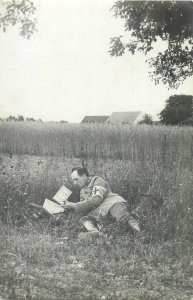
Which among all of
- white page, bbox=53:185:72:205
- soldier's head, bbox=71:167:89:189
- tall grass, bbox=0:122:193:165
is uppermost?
tall grass, bbox=0:122:193:165

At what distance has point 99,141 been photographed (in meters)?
9.23

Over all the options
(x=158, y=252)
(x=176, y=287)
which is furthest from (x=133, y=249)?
(x=176, y=287)

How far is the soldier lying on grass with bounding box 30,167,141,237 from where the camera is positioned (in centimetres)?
492

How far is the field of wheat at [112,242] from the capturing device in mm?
3615

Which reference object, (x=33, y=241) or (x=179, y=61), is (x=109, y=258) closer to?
(x=33, y=241)

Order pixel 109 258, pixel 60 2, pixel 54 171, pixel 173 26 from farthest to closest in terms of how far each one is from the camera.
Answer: pixel 54 171, pixel 173 26, pixel 60 2, pixel 109 258

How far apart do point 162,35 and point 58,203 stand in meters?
2.80

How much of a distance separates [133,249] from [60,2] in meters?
3.24

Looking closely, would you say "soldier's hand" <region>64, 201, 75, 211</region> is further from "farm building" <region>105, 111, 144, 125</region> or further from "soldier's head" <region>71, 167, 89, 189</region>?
"farm building" <region>105, 111, 144, 125</region>

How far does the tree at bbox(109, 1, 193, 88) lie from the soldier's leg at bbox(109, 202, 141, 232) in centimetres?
215

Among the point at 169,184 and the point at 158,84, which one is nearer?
the point at 169,184

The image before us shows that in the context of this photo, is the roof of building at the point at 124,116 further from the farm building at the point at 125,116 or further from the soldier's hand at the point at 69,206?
the soldier's hand at the point at 69,206

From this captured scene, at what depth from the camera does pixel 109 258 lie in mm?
4145

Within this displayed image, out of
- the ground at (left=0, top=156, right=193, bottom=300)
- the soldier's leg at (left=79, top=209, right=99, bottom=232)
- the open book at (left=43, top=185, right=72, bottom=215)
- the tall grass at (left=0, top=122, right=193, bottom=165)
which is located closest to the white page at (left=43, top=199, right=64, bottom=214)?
the open book at (left=43, top=185, right=72, bottom=215)
